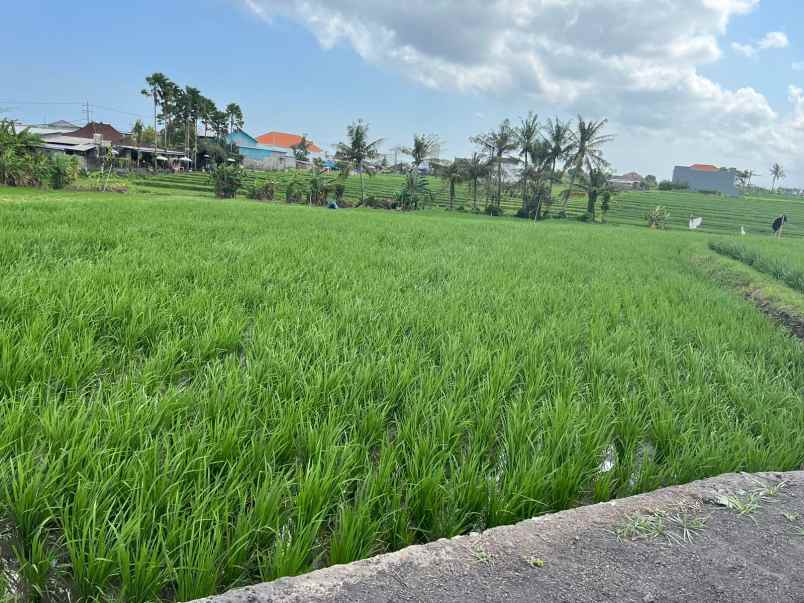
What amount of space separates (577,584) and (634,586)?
0.49ft

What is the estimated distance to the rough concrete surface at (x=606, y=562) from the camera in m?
1.18

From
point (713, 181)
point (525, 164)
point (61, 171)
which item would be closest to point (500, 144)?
point (525, 164)

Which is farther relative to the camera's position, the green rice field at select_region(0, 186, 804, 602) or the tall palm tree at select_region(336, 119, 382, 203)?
the tall palm tree at select_region(336, 119, 382, 203)

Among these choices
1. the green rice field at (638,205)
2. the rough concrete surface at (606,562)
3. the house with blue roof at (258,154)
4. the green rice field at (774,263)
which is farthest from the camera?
the house with blue roof at (258,154)

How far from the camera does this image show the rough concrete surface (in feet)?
3.86

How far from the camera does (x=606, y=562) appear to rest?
135cm

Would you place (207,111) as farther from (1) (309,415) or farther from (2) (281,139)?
(1) (309,415)

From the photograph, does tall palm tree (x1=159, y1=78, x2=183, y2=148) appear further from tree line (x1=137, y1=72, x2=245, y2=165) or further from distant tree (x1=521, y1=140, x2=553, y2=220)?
distant tree (x1=521, y1=140, x2=553, y2=220)

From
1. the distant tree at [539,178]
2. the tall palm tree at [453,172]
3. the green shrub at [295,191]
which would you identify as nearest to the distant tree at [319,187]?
the green shrub at [295,191]

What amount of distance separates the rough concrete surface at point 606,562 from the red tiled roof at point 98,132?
4985cm

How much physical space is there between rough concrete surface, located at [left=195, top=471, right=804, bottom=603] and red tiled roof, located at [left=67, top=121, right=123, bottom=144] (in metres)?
49.9

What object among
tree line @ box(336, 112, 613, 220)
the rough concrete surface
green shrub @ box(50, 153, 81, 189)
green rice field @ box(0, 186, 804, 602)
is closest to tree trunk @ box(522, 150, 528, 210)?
tree line @ box(336, 112, 613, 220)

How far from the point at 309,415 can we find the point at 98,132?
171 feet

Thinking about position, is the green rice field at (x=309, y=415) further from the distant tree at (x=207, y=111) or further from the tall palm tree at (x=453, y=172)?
the distant tree at (x=207, y=111)
